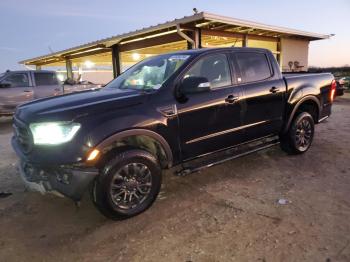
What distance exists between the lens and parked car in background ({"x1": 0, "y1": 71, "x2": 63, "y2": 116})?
11273 mm

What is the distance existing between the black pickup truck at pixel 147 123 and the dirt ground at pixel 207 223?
38 cm

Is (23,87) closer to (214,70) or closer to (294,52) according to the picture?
(214,70)

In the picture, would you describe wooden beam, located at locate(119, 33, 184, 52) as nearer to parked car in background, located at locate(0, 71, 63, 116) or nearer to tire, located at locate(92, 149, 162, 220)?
parked car in background, located at locate(0, 71, 63, 116)

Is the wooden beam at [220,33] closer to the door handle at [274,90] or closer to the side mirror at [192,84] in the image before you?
the door handle at [274,90]

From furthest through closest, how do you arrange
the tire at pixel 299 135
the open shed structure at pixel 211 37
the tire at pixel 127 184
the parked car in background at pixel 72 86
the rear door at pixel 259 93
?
the parked car in background at pixel 72 86 → the open shed structure at pixel 211 37 → the tire at pixel 299 135 → the rear door at pixel 259 93 → the tire at pixel 127 184

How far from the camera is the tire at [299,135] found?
5.42 metres

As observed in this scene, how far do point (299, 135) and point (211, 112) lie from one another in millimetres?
2297

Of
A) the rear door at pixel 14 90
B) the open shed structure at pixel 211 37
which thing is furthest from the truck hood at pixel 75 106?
the rear door at pixel 14 90

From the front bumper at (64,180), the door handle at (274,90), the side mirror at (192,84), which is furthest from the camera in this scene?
the door handle at (274,90)

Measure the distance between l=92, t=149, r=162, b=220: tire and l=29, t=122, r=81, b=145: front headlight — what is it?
48cm

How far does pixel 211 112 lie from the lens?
4.11m

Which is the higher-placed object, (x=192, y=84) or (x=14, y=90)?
(x=192, y=84)

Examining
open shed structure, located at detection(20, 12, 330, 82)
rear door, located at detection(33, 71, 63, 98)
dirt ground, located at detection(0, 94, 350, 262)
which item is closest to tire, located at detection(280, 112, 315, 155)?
dirt ground, located at detection(0, 94, 350, 262)

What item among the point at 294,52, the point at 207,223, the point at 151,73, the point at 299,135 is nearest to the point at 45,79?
the point at 151,73
